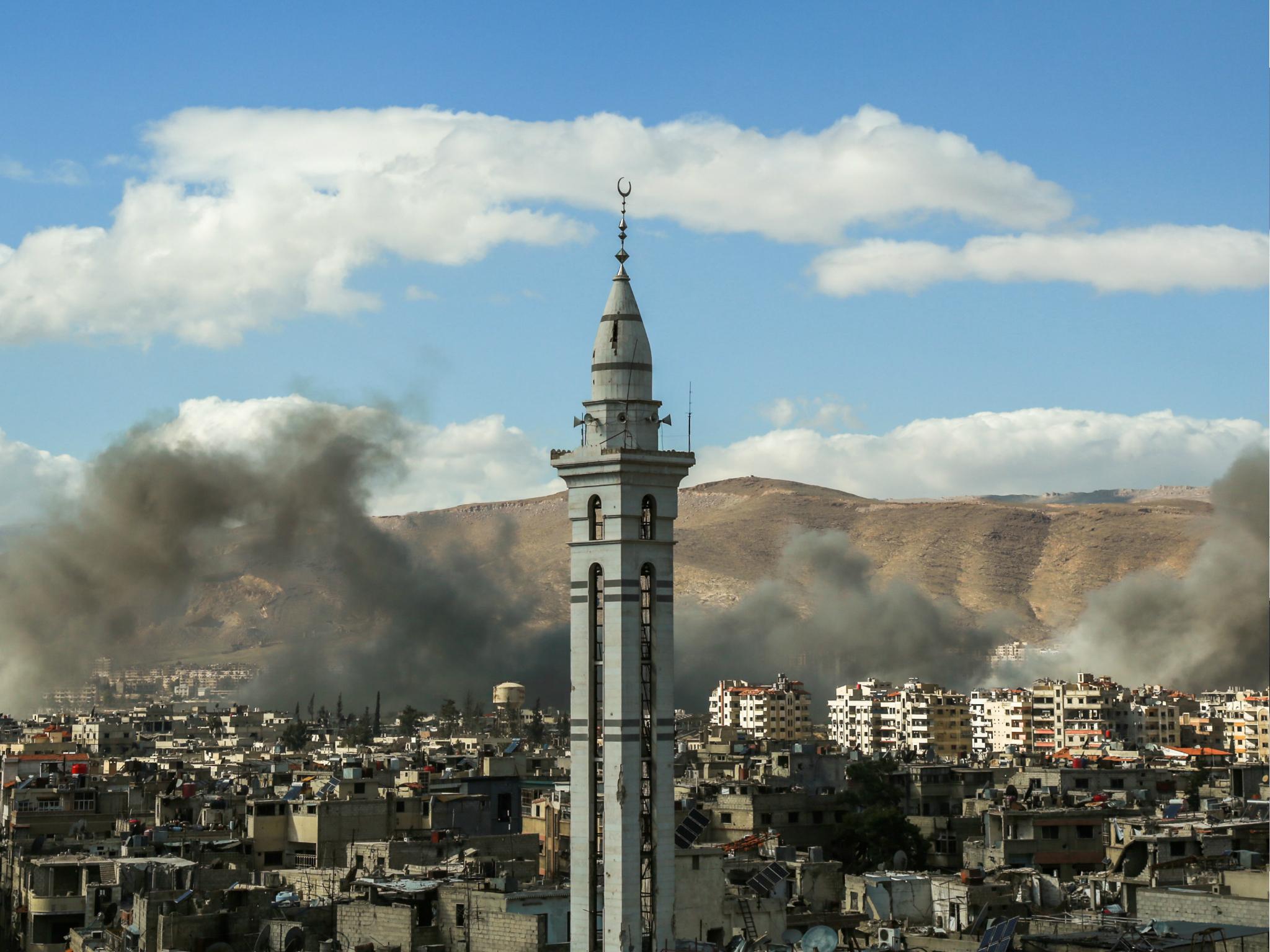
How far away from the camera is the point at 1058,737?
123 m

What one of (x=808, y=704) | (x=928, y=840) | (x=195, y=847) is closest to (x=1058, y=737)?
(x=808, y=704)

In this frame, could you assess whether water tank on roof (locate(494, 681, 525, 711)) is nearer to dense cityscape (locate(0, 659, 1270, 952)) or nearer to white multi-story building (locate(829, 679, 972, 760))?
white multi-story building (locate(829, 679, 972, 760))

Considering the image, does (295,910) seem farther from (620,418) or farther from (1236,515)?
(1236,515)

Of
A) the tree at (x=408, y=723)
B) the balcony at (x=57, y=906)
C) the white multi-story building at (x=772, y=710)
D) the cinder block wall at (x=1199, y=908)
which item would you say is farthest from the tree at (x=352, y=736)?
the cinder block wall at (x=1199, y=908)

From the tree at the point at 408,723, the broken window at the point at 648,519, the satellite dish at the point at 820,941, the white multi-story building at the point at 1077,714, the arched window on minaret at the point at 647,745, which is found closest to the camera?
the satellite dish at the point at 820,941

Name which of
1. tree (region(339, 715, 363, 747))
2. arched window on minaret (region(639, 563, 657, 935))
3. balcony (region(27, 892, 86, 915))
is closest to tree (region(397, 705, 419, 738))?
tree (region(339, 715, 363, 747))

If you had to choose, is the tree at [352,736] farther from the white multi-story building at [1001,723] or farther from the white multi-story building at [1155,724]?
the white multi-story building at [1155,724]

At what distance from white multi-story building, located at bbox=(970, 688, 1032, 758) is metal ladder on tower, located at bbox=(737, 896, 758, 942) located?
284 ft

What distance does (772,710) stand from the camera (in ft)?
472

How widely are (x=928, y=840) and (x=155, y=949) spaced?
28903 millimetres

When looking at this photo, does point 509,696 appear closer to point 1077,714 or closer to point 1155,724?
point 1077,714

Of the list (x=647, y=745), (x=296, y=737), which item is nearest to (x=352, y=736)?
(x=296, y=737)

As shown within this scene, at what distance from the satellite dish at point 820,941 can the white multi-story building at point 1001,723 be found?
308 feet

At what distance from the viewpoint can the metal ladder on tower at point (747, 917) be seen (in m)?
35.4
